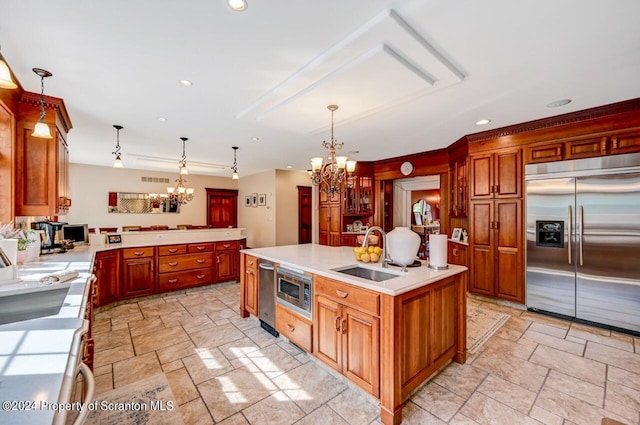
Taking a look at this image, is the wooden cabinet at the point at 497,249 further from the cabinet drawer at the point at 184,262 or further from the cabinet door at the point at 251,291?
the cabinet drawer at the point at 184,262

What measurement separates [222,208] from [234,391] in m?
7.54

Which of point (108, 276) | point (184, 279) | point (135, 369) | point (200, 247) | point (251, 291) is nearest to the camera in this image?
point (135, 369)

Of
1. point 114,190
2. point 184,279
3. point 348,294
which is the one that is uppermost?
point 114,190

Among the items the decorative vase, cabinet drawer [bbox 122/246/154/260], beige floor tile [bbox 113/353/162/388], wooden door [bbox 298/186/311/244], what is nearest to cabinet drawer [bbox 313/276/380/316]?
the decorative vase

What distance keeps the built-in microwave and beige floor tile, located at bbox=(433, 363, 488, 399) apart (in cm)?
122

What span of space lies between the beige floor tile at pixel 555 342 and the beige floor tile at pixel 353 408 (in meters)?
1.97

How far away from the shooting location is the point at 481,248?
405cm

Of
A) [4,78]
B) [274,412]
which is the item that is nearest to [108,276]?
[4,78]

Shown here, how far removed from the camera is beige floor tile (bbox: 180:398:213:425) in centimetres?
181

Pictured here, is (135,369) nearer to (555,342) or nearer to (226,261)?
(226,261)

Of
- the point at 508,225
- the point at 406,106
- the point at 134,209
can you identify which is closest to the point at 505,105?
the point at 406,106

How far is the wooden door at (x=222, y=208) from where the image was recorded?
8.78 m

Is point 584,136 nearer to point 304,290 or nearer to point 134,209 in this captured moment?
point 304,290

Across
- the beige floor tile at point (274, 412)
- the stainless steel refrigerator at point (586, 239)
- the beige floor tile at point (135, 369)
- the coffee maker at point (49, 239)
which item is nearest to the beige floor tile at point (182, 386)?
the beige floor tile at point (135, 369)
